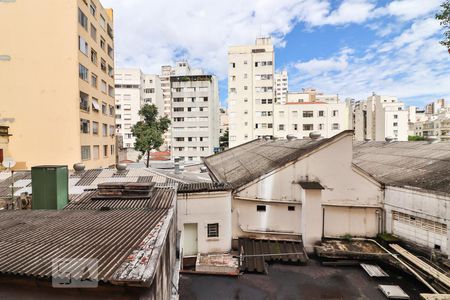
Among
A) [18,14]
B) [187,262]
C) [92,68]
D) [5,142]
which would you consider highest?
[18,14]

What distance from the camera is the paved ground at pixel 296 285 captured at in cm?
1167

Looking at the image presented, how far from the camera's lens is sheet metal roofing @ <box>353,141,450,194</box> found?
48.3 feet

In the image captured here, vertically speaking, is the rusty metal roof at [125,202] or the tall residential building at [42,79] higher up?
the tall residential building at [42,79]

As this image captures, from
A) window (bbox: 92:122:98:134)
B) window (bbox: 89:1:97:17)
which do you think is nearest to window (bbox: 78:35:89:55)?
window (bbox: 89:1:97:17)

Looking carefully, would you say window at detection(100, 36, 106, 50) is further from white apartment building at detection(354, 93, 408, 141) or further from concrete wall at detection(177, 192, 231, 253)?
white apartment building at detection(354, 93, 408, 141)

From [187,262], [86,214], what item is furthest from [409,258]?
[86,214]

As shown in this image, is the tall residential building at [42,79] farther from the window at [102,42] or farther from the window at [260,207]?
the window at [260,207]

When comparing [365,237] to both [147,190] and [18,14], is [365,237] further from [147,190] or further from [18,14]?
[18,14]

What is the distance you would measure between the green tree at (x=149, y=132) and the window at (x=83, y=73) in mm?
20627

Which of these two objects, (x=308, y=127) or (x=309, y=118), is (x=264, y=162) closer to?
(x=308, y=127)

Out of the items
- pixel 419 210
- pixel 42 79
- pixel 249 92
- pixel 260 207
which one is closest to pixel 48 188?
pixel 260 207

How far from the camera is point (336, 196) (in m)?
16.6

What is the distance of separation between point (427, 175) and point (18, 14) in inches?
1595

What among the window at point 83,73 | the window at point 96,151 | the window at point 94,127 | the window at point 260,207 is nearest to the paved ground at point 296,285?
the window at point 260,207
